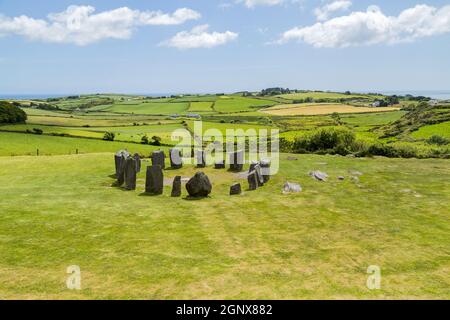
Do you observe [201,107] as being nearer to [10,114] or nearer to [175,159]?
[10,114]

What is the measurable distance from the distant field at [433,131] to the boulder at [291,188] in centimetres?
4948

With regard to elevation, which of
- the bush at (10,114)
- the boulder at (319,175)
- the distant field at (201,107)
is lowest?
the boulder at (319,175)

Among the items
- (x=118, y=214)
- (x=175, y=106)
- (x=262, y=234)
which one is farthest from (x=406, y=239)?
(x=175, y=106)

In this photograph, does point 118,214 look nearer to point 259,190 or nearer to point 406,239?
point 259,190

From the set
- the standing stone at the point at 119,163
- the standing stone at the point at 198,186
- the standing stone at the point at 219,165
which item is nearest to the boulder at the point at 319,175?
the standing stone at the point at 219,165

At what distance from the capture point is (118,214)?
2058 cm

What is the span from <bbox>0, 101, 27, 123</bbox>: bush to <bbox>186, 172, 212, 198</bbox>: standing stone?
70.8 m

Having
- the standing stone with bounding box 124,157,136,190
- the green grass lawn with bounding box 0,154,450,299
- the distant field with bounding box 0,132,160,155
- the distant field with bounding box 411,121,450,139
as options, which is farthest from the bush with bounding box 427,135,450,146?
the standing stone with bounding box 124,157,136,190

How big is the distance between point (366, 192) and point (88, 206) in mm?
18964

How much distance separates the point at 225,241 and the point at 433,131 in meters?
67.9

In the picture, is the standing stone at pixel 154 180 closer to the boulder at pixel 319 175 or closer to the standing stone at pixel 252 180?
the standing stone at pixel 252 180

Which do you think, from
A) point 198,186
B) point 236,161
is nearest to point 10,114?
point 236,161

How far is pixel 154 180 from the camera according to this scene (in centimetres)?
2680

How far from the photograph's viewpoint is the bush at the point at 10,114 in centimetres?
8181
